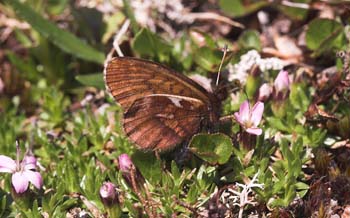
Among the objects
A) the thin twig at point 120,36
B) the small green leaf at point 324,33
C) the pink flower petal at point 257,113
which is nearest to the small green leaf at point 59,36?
the thin twig at point 120,36

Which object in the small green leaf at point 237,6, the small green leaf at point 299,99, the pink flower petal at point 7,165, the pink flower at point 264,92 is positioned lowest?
the pink flower petal at point 7,165

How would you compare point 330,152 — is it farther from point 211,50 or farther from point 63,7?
point 63,7

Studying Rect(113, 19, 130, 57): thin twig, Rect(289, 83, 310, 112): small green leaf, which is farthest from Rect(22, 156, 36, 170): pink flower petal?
Rect(289, 83, 310, 112): small green leaf

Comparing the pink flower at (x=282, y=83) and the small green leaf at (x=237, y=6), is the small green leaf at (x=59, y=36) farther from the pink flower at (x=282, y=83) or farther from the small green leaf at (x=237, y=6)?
the pink flower at (x=282, y=83)

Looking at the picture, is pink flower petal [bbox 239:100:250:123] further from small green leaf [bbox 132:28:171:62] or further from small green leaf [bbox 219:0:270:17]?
small green leaf [bbox 219:0:270:17]

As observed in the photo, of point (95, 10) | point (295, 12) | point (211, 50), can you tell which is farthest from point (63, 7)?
point (295, 12)

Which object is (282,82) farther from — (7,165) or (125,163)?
(7,165)

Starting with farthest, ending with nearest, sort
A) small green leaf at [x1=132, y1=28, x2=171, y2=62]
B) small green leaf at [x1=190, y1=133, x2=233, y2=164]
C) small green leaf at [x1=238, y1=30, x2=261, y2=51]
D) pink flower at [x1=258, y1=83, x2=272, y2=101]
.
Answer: small green leaf at [x1=238, y1=30, x2=261, y2=51], small green leaf at [x1=132, y1=28, x2=171, y2=62], pink flower at [x1=258, y1=83, x2=272, y2=101], small green leaf at [x1=190, y1=133, x2=233, y2=164]
